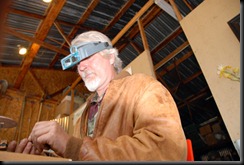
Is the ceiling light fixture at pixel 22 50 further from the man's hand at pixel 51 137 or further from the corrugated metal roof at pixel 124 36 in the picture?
the man's hand at pixel 51 137

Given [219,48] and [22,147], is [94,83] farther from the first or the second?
[219,48]

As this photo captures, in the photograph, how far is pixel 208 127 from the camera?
6.62 m

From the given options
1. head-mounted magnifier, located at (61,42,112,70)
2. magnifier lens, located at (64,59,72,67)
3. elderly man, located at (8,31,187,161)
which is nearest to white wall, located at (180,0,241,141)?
elderly man, located at (8,31,187,161)

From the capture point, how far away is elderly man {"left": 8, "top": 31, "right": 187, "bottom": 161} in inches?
38.4

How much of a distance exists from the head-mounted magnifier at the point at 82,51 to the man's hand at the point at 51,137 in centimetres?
86

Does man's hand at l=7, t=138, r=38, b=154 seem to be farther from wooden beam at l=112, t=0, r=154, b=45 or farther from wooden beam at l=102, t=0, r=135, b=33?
wooden beam at l=102, t=0, r=135, b=33

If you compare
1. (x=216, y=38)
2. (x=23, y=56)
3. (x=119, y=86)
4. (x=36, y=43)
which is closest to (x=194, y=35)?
(x=216, y=38)

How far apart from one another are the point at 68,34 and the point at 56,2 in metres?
1.41

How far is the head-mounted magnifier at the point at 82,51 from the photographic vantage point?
1850mm

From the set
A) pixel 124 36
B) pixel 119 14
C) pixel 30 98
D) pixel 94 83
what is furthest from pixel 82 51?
pixel 30 98

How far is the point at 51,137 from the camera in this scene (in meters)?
1.05

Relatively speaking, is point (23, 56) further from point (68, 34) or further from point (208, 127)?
point (208, 127)

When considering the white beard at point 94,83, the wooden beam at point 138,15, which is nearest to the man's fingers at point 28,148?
the white beard at point 94,83

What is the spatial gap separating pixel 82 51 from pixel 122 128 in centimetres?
83
